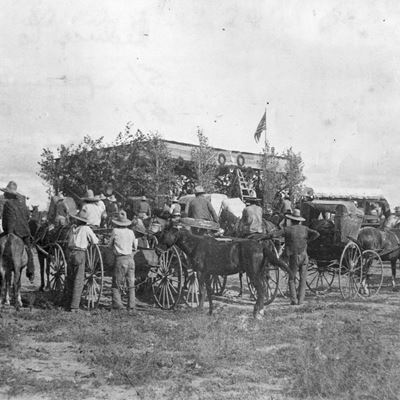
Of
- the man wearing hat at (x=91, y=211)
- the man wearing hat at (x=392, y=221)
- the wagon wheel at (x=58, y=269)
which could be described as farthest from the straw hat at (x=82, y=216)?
the man wearing hat at (x=392, y=221)

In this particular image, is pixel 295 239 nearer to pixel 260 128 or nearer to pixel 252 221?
pixel 252 221

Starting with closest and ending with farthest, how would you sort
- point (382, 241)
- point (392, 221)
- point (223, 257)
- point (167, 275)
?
point (223, 257)
point (167, 275)
point (382, 241)
point (392, 221)

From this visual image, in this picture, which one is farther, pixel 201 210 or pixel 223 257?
pixel 201 210

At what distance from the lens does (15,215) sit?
1021cm

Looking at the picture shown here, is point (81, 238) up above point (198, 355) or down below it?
above

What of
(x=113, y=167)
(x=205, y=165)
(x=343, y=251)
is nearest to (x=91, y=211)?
(x=343, y=251)

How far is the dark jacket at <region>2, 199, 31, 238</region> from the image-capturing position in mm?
10172

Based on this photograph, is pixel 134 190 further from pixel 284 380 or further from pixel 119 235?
pixel 284 380

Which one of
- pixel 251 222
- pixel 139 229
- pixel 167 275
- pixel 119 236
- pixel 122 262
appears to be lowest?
pixel 167 275

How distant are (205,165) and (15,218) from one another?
23.0 meters

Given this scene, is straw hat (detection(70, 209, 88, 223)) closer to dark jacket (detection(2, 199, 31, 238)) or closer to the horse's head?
dark jacket (detection(2, 199, 31, 238))

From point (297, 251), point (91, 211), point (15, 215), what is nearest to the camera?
point (15, 215)

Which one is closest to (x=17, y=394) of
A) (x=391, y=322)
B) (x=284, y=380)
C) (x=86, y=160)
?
(x=284, y=380)

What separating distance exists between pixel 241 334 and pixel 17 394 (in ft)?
11.6
